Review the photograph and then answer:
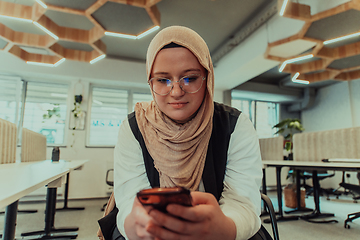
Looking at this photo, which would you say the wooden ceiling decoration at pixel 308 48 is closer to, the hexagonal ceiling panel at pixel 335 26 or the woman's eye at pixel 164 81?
the hexagonal ceiling panel at pixel 335 26

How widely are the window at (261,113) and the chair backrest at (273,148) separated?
282 cm

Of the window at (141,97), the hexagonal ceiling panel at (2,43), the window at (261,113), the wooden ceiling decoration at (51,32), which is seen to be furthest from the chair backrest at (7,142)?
the window at (261,113)

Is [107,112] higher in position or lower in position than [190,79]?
higher

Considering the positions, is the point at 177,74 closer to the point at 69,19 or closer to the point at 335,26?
the point at 335,26

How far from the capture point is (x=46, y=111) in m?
4.96

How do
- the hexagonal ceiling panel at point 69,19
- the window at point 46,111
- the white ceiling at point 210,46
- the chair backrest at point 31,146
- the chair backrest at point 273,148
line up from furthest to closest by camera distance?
the window at point 46,111, the chair backrest at point 273,148, the hexagonal ceiling panel at point 69,19, the white ceiling at point 210,46, the chair backrest at point 31,146

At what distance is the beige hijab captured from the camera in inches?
33.5

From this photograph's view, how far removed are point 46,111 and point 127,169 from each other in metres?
4.95

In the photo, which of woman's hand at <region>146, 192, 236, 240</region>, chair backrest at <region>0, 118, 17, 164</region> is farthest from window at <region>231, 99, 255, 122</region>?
woman's hand at <region>146, 192, 236, 240</region>

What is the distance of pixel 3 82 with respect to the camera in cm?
474

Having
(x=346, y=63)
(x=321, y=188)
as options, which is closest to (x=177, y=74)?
(x=346, y=63)

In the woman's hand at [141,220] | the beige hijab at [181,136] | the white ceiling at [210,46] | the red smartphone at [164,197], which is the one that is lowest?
the woman's hand at [141,220]

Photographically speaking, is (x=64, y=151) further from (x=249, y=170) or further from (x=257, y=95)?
(x=257, y=95)

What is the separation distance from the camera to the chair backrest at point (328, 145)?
3.08 meters
